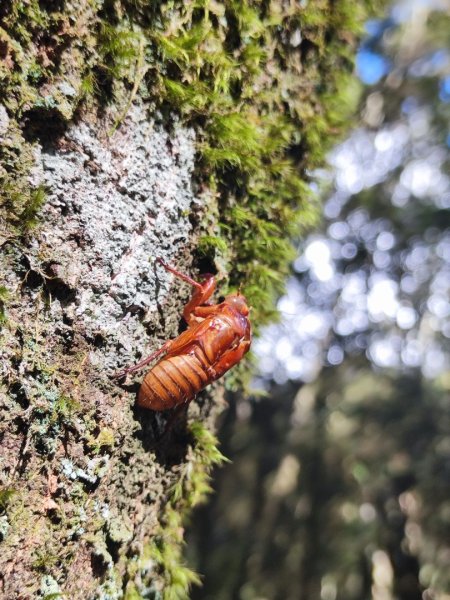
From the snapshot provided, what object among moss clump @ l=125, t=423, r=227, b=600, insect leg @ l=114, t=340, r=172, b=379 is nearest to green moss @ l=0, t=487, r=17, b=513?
insect leg @ l=114, t=340, r=172, b=379

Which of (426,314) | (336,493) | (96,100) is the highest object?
(96,100)

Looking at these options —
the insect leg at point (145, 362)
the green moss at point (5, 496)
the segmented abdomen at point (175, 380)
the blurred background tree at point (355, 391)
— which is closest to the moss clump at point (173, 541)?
the segmented abdomen at point (175, 380)

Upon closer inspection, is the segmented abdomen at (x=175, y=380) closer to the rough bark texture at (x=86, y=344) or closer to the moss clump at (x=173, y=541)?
the rough bark texture at (x=86, y=344)

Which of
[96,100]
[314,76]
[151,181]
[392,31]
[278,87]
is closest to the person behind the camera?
[96,100]

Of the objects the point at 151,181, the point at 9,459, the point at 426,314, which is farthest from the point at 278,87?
the point at 426,314

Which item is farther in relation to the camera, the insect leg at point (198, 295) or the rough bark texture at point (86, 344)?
the insect leg at point (198, 295)

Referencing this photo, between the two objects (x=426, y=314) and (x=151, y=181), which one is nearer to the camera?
(x=151, y=181)

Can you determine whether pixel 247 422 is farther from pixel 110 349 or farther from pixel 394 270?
pixel 110 349

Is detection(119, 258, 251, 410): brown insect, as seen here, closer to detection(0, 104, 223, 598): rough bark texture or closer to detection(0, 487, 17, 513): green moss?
detection(0, 104, 223, 598): rough bark texture
